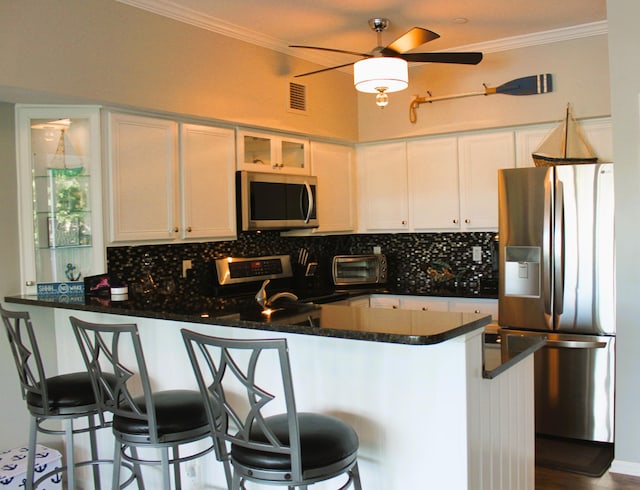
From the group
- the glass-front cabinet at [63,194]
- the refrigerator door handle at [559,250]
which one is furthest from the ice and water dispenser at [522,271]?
the glass-front cabinet at [63,194]

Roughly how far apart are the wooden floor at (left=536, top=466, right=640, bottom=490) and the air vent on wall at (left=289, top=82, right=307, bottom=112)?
296cm

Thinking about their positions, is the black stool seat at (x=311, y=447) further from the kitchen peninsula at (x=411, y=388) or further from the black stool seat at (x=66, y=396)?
the black stool seat at (x=66, y=396)

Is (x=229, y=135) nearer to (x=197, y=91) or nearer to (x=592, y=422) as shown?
(x=197, y=91)

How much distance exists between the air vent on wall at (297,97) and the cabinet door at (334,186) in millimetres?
362

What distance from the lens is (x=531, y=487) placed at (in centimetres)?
267

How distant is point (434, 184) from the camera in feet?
16.6

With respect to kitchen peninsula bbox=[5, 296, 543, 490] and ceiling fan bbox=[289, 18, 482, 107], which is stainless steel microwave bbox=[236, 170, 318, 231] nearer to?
ceiling fan bbox=[289, 18, 482, 107]

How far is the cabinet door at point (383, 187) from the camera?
5234mm

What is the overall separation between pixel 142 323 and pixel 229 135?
66.3 inches

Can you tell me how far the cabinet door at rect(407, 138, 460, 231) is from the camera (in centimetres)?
498

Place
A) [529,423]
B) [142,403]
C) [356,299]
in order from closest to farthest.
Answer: [142,403]
[529,423]
[356,299]

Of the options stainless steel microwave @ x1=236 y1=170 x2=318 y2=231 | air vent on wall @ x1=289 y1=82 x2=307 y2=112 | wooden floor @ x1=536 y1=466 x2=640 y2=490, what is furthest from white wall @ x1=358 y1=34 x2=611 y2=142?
wooden floor @ x1=536 y1=466 x2=640 y2=490

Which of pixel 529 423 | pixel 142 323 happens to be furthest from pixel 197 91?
pixel 529 423

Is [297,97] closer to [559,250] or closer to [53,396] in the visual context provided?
[559,250]
